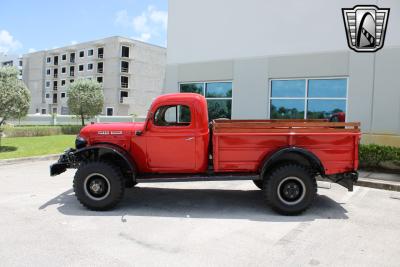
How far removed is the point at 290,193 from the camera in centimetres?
634

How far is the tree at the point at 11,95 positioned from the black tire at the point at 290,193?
11.9m

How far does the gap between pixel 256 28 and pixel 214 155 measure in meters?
9.02

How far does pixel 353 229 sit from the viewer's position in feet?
18.4

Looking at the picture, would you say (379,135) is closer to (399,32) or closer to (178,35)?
(399,32)

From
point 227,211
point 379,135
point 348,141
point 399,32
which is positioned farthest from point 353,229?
point 399,32

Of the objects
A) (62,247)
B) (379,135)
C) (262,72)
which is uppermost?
(262,72)

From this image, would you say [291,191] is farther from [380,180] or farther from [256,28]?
[256,28]

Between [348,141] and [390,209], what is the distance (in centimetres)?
159

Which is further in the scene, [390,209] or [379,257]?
[390,209]

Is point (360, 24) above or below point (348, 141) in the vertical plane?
above

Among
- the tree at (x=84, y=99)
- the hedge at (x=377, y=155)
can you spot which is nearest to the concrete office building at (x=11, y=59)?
the tree at (x=84, y=99)

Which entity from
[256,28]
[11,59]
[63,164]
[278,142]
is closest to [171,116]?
[278,142]

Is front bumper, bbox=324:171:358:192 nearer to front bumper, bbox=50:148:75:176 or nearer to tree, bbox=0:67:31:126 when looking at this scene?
front bumper, bbox=50:148:75:176

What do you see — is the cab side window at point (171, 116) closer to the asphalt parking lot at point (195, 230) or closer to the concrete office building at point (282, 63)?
the asphalt parking lot at point (195, 230)
